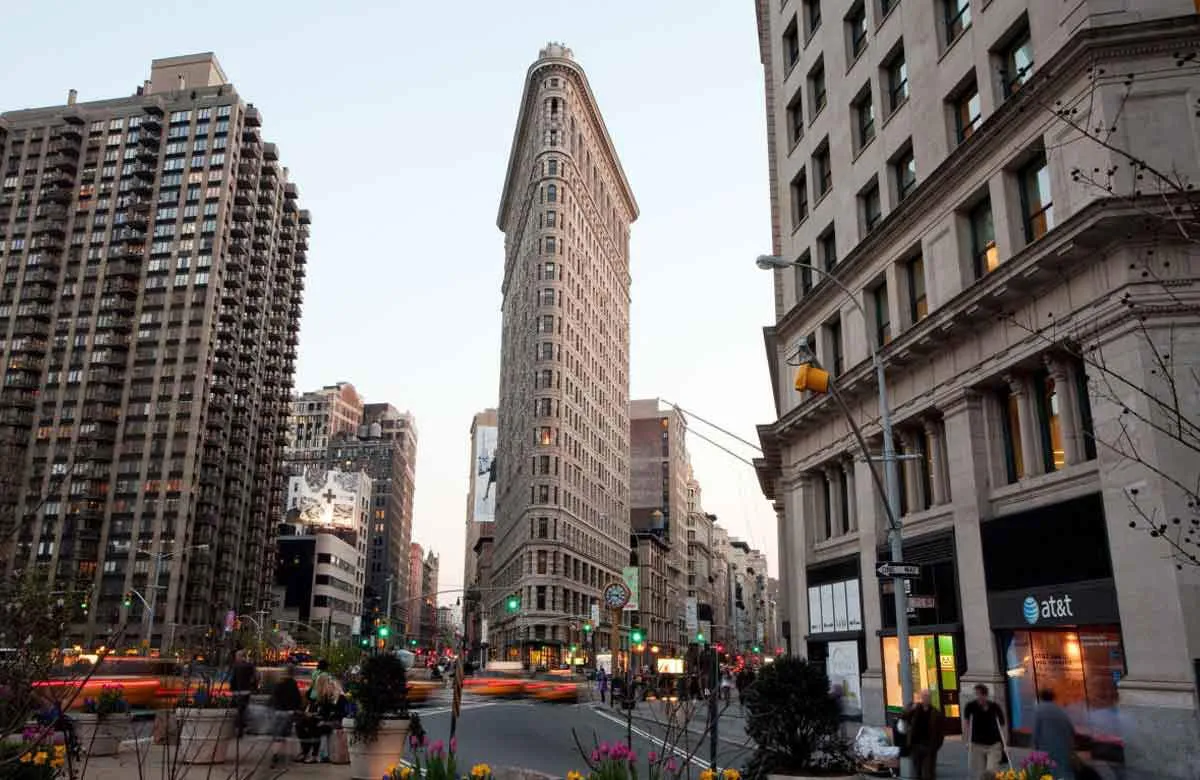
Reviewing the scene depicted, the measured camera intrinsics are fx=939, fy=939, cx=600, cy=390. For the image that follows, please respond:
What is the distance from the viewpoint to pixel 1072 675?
2050 centimetres

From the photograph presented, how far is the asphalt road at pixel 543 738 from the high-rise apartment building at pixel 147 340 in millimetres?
87280

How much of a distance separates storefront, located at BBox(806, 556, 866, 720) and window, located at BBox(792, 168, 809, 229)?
552 inches

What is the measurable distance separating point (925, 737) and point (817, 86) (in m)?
28.8

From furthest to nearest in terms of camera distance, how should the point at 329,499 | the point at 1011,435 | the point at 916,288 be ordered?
the point at 329,499, the point at 916,288, the point at 1011,435

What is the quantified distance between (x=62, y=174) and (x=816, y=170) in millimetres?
133081

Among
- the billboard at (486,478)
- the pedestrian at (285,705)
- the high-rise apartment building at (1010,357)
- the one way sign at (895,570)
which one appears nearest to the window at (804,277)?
the high-rise apartment building at (1010,357)

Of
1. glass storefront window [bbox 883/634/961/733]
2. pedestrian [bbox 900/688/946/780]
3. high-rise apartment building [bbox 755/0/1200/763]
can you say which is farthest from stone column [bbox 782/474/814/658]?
pedestrian [bbox 900/688/946/780]

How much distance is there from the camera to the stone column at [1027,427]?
22453mm

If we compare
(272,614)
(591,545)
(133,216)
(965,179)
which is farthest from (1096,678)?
(272,614)

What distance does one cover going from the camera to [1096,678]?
64.8ft

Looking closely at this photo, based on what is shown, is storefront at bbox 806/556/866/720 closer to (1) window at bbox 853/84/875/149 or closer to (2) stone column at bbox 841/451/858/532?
(2) stone column at bbox 841/451/858/532

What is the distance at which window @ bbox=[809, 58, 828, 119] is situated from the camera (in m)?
36.6

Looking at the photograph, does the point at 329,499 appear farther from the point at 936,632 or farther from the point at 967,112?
the point at 967,112

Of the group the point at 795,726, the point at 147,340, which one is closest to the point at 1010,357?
the point at 795,726
